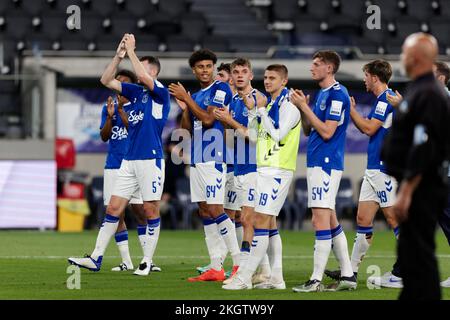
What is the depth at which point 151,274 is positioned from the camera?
44.6ft

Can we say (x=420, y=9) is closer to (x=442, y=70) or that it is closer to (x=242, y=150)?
(x=242, y=150)

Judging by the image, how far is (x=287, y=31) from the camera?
2817 cm

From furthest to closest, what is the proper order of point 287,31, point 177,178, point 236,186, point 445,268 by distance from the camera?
point 287,31, point 177,178, point 445,268, point 236,186

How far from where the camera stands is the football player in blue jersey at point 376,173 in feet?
40.1

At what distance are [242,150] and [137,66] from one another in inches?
62.1

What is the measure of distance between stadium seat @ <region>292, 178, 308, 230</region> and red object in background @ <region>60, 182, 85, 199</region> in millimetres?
4824

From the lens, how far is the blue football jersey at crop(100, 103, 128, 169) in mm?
14742

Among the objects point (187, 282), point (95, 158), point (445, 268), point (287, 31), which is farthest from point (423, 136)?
point (287, 31)

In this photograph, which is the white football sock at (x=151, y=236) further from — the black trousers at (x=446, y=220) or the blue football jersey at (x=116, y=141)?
the black trousers at (x=446, y=220)

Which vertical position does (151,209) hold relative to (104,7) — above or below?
below

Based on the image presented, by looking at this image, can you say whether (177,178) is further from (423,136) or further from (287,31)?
(423,136)

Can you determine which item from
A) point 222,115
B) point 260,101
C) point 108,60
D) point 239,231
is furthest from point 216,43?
point 260,101

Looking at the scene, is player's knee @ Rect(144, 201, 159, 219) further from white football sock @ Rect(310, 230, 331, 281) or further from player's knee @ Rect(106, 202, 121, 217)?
white football sock @ Rect(310, 230, 331, 281)
